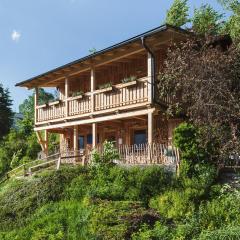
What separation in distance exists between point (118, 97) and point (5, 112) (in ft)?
92.7

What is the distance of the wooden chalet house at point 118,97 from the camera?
19.0m

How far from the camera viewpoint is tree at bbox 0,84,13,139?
150 feet

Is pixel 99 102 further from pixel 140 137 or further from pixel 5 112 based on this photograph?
pixel 5 112

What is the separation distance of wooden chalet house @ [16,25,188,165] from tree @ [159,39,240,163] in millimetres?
3039

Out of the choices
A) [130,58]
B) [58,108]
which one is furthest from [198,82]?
[58,108]

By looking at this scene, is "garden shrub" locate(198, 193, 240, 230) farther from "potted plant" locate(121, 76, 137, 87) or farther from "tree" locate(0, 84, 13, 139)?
"tree" locate(0, 84, 13, 139)

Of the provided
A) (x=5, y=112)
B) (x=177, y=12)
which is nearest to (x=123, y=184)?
(x=177, y=12)

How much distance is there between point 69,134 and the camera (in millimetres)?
29016

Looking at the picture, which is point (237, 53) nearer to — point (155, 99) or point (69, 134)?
point (155, 99)

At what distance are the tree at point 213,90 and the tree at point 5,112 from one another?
32224mm

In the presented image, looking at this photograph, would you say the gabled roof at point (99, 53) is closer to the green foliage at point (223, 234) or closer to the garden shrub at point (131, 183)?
the garden shrub at point (131, 183)

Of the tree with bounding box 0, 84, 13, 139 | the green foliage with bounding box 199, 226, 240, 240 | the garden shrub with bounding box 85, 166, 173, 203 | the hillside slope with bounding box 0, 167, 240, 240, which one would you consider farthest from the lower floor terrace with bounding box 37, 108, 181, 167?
the tree with bounding box 0, 84, 13, 139

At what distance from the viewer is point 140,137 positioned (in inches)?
930

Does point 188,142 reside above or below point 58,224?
above
